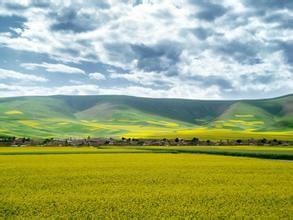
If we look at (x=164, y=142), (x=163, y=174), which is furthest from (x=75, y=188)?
(x=164, y=142)

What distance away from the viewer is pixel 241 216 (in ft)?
50.0

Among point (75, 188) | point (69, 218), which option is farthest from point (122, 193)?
point (69, 218)

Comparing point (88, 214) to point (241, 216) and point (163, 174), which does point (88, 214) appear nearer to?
point (241, 216)

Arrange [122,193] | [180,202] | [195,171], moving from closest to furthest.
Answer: [180,202], [122,193], [195,171]

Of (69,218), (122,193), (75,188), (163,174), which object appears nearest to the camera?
(69,218)

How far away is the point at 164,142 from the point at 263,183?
57.8 meters

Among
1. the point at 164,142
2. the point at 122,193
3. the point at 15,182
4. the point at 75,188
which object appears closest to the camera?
the point at 122,193

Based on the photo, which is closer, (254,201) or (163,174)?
(254,201)

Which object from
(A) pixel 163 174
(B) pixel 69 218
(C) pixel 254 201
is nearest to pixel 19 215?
(B) pixel 69 218

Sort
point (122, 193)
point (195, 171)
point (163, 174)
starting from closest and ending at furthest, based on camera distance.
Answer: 1. point (122, 193)
2. point (163, 174)
3. point (195, 171)

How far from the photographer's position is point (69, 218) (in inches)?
587

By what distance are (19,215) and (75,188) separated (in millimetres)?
6833

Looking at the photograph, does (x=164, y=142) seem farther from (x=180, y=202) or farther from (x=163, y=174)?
(x=180, y=202)

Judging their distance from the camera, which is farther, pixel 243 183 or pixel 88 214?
pixel 243 183
